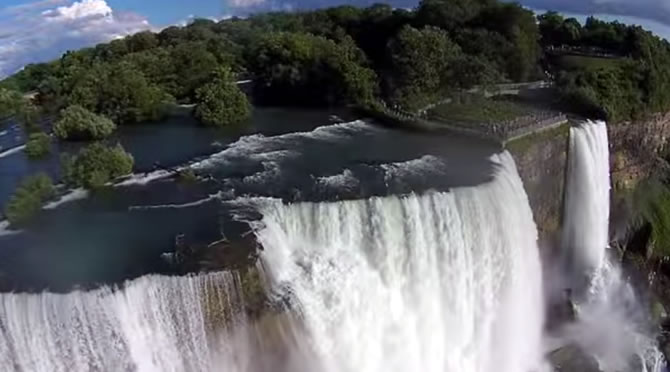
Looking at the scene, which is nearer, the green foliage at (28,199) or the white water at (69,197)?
the green foliage at (28,199)

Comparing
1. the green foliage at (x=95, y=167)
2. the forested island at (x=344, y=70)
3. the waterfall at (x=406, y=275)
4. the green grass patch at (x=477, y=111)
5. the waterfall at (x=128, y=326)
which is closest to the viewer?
the waterfall at (x=128, y=326)

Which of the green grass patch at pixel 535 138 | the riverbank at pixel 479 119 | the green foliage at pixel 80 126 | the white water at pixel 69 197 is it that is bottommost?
the white water at pixel 69 197

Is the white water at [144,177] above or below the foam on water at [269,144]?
below

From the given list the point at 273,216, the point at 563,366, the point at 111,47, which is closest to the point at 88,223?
the point at 273,216

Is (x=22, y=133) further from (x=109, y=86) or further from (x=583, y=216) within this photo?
(x=583, y=216)

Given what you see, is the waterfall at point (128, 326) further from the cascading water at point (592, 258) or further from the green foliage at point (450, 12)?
the green foliage at point (450, 12)

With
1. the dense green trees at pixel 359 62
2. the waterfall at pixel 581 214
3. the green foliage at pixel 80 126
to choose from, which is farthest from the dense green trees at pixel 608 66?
the green foliage at pixel 80 126

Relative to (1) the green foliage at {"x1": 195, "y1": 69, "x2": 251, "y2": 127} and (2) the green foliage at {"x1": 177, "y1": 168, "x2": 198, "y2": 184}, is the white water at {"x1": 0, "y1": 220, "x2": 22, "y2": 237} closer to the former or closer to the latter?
(2) the green foliage at {"x1": 177, "y1": 168, "x2": 198, "y2": 184}

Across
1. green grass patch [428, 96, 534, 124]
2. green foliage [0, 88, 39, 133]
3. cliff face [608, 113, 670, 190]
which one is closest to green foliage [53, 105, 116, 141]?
green foliage [0, 88, 39, 133]
